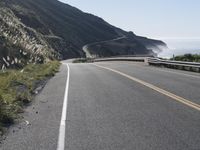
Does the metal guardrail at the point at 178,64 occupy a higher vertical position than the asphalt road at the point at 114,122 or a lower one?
lower

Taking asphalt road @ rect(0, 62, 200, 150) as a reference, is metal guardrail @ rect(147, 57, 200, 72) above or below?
below

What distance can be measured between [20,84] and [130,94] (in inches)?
206

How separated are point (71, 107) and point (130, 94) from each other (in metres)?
3.49

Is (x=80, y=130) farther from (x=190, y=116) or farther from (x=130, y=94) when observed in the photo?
(x=130, y=94)

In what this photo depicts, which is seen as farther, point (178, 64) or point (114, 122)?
point (178, 64)

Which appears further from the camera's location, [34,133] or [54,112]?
[54,112]

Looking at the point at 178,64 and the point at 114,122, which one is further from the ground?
the point at 114,122

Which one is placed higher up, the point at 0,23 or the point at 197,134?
the point at 0,23

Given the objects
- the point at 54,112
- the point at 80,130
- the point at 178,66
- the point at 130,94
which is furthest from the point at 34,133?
the point at 178,66

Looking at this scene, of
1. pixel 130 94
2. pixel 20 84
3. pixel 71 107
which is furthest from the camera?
pixel 20 84

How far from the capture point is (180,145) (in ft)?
28.4

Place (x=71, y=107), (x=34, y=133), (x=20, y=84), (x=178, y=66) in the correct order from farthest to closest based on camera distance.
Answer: (x=178, y=66) < (x=20, y=84) < (x=71, y=107) < (x=34, y=133)

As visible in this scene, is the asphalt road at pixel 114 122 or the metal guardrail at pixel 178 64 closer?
the asphalt road at pixel 114 122

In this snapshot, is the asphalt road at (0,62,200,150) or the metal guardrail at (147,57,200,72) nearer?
the asphalt road at (0,62,200,150)
